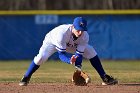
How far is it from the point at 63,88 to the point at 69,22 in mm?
10280

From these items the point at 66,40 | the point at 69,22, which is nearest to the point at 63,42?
the point at 66,40

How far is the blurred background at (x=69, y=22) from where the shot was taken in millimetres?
18672

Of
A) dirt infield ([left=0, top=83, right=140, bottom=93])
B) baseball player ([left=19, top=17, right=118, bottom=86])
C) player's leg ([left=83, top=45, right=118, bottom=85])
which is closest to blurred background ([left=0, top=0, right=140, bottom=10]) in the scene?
player's leg ([left=83, top=45, right=118, bottom=85])

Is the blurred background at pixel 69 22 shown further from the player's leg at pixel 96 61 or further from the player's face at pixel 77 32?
the player's face at pixel 77 32

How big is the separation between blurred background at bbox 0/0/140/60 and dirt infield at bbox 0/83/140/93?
9.43 meters

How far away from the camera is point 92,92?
806cm

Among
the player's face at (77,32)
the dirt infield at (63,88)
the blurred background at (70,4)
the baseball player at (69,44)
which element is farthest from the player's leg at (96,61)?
the blurred background at (70,4)

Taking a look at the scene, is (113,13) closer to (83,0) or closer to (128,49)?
(128,49)

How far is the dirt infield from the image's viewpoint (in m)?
8.21

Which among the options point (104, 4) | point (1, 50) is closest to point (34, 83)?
point (1, 50)

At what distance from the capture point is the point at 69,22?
1877 cm

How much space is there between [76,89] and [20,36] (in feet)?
34.4

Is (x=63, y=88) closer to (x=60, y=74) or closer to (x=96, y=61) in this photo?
(x=96, y=61)

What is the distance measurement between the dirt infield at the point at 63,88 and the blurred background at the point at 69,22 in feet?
30.9
